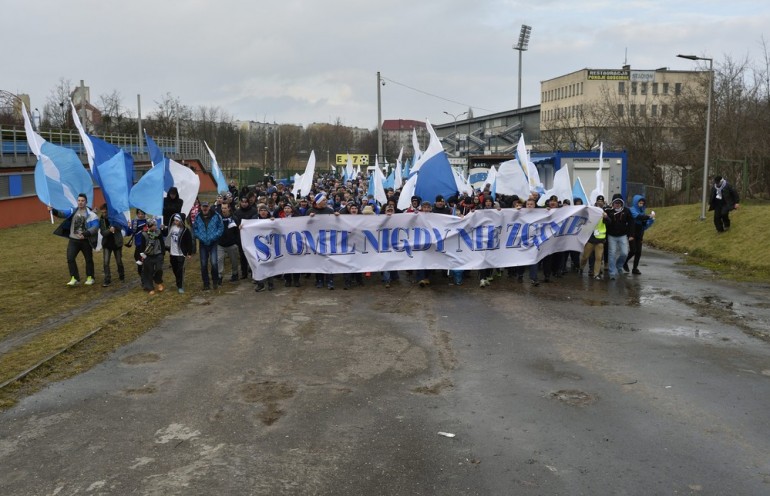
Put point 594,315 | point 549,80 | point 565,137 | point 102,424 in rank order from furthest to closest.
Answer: point 549,80 → point 565,137 → point 594,315 → point 102,424

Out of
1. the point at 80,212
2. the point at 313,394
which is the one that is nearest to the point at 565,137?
the point at 80,212

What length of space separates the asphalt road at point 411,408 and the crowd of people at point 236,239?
1943 mm

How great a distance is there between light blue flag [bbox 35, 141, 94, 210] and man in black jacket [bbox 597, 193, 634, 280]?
10296 mm

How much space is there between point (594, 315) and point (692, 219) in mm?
12660

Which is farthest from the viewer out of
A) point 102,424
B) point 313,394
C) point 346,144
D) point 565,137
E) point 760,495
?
point 346,144

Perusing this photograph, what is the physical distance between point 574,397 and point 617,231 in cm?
776

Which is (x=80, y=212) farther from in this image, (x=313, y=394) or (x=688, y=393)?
(x=688, y=393)

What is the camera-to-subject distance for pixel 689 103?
34344 mm

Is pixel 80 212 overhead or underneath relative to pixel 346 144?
underneath

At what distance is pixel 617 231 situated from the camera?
45.8 ft

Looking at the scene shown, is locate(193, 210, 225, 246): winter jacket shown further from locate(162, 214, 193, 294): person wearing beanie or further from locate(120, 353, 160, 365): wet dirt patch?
locate(120, 353, 160, 365): wet dirt patch

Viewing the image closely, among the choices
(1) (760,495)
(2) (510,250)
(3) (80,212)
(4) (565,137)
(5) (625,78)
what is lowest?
(1) (760,495)

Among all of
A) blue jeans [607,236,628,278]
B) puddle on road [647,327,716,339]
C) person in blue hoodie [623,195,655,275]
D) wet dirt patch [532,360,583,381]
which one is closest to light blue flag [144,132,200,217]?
wet dirt patch [532,360,583,381]

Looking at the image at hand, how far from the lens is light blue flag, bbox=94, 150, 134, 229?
41.0ft
